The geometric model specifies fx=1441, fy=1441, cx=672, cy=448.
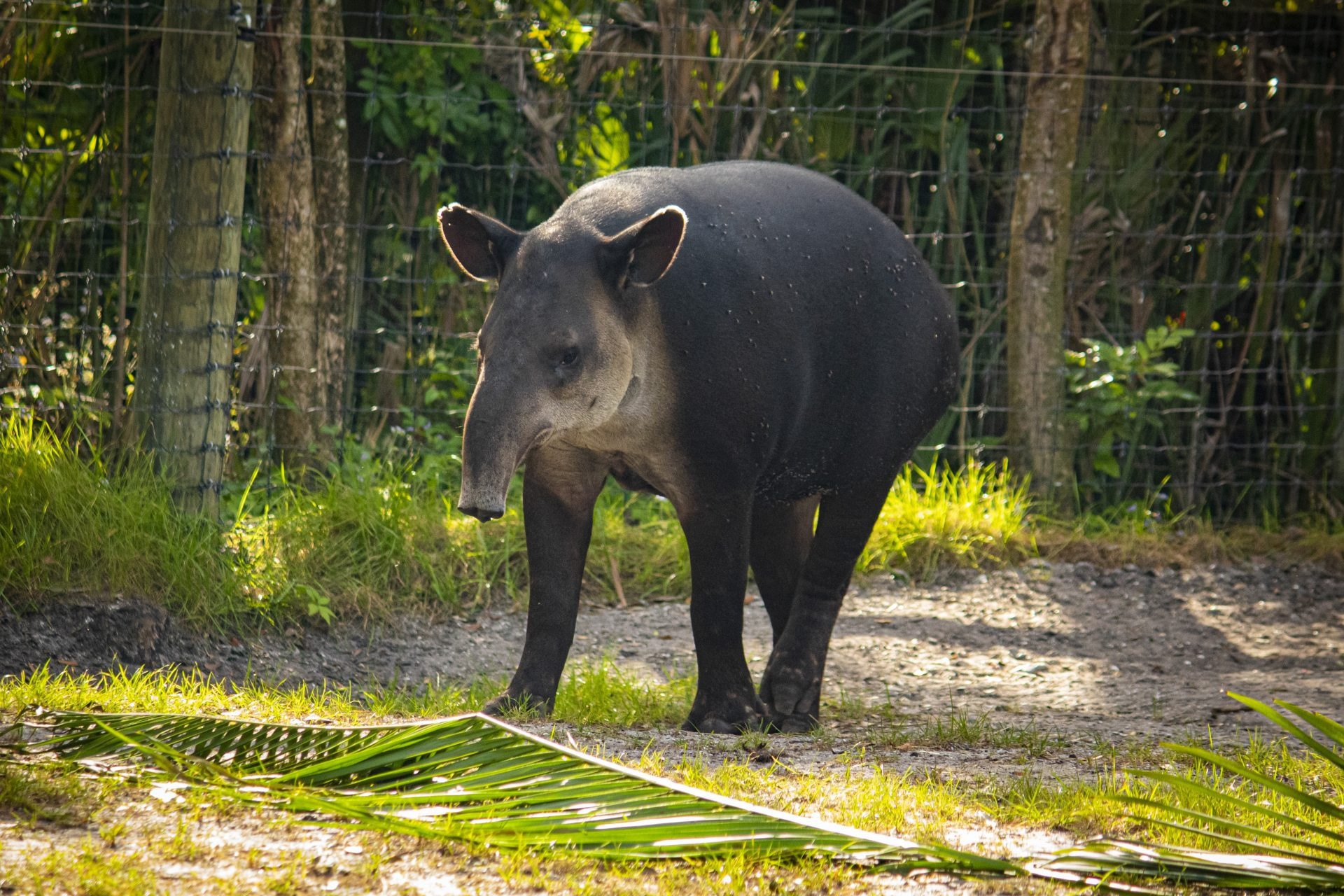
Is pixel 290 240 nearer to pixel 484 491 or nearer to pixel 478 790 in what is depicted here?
pixel 484 491

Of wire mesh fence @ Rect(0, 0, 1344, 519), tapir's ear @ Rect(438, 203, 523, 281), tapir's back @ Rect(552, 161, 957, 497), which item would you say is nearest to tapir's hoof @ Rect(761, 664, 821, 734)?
tapir's back @ Rect(552, 161, 957, 497)

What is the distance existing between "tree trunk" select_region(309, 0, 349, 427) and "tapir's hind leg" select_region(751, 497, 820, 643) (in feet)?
9.02

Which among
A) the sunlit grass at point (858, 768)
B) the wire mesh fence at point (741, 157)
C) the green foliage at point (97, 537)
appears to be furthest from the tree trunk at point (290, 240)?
the sunlit grass at point (858, 768)

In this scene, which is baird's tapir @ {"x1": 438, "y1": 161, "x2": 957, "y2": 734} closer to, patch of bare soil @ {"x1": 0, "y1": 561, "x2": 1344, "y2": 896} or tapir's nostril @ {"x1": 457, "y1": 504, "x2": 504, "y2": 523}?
tapir's nostril @ {"x1": 457, "y1": 504, "x2": 504, "y2": 523}

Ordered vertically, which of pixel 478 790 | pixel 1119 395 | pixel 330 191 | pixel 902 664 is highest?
pixel 330 191

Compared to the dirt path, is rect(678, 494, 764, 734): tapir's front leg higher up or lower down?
higher up

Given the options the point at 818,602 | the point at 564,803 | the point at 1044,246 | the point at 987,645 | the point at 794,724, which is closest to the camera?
the point at 564,803

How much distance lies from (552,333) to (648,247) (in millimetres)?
365

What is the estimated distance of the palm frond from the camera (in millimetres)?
2402

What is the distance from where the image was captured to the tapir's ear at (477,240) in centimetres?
414

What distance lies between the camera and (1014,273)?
303 inches

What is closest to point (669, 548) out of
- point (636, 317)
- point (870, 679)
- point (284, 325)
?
point (870, 679)

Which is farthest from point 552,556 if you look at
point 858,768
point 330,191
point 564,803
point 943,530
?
point 330,191

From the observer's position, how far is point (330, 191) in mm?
7281
